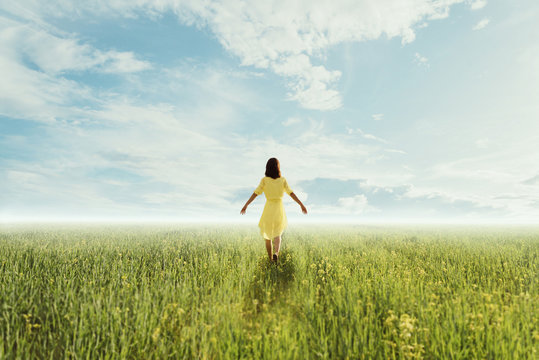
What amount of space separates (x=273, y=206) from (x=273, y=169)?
1055 millimetres

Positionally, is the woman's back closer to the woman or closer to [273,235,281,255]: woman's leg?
the woman

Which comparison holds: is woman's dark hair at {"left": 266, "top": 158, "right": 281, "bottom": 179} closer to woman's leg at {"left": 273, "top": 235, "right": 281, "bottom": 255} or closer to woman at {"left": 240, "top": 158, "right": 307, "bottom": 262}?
woman at {"left": 240, "top": 158, "right": 307, "bottom": 262}

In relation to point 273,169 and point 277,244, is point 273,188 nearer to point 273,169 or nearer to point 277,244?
point 273,169

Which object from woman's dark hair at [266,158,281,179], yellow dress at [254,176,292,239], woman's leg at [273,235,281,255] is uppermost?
woman's dark hair at [266,158,281,179]

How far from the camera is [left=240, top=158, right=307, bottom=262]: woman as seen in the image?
24.5 ft

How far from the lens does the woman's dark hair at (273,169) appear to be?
7430mm

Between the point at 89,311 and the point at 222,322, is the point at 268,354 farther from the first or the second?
the point at 89,311

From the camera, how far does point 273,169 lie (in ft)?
24.4

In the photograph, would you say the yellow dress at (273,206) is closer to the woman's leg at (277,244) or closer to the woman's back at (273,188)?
the woman's back at (273,188)

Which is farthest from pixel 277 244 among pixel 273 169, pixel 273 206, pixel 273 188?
pixel 273 169

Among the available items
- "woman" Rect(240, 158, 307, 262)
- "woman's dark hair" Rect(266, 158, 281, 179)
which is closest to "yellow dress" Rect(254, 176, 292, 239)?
"woman" Rect(240, 158, 307, 262)

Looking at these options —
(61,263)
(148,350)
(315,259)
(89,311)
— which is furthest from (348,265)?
(61,263)

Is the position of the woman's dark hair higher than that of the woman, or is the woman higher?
the woman's dark hair

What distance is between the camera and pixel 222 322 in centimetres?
335
